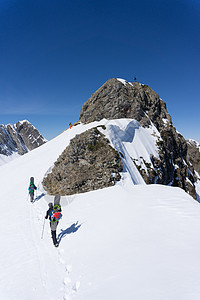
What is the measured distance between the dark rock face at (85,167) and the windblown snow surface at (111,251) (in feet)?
11.1

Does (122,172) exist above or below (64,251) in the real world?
above

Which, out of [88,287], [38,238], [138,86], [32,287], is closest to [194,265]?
[88,287]

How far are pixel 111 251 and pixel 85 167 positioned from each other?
36.6 ft

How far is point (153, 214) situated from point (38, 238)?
269 inches

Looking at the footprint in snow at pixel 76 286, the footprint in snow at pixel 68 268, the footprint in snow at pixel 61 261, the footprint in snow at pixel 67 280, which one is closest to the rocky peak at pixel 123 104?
the footprint in snow at pixel 61 261

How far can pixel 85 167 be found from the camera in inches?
651

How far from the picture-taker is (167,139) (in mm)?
38344

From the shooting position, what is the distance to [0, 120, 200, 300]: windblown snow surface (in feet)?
13.2

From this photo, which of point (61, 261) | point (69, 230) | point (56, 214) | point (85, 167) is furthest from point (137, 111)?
point (61, 261)

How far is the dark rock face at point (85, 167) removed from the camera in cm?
1511

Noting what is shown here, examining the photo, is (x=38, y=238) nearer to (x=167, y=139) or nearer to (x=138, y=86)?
(x=167, y=139)

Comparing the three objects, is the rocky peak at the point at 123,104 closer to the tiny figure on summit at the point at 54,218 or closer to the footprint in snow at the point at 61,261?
the tiny figure on summit at the point at 54,218

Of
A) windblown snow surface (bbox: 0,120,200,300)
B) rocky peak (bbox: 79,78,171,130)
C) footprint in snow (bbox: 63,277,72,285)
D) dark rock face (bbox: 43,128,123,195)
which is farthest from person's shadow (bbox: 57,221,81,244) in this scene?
rocky peak (bbox: 79,78,171,130)

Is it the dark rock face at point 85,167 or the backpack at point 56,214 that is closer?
the backpack at point 56,214
